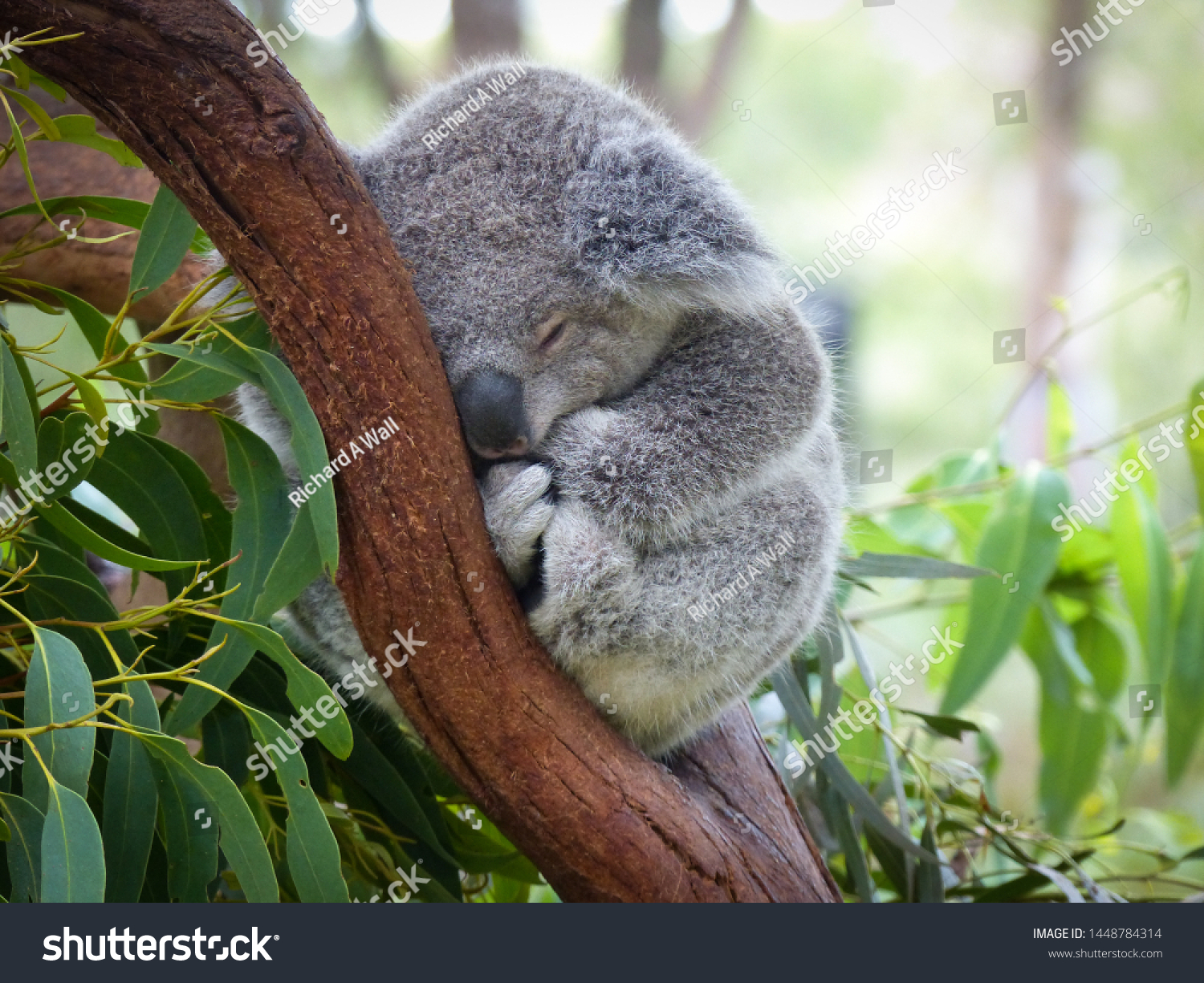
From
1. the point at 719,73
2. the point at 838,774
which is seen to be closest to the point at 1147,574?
the point at 838,774

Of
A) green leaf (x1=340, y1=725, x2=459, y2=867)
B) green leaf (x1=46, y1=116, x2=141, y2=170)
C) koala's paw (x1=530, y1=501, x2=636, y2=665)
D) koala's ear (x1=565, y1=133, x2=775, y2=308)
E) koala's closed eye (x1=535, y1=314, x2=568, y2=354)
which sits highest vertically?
green leaf (x1=46, y1=116, x2=141, y2=170)

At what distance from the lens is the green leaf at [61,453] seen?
140cm

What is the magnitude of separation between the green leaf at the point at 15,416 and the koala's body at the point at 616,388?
0.44 m

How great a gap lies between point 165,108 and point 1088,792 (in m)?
3.12

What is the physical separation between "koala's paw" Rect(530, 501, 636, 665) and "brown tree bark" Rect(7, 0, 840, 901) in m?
0.05

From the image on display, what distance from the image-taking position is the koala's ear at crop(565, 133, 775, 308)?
147 cm

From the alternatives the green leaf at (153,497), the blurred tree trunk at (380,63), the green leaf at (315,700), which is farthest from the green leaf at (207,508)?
the blurred tree trunk at (380,63)

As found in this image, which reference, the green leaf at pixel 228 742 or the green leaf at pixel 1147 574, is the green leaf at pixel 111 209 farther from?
the green leaf at pixel 1147 574

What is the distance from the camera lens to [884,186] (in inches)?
269

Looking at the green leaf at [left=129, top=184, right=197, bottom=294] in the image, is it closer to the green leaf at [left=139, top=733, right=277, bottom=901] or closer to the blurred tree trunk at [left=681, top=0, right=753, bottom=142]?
the green leaf at [left=139, top=733, right=277, bottom=901]

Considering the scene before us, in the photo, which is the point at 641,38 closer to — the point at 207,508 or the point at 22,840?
the point at 207,508

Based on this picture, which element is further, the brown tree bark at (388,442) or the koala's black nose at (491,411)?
the koala's black nose at (491,411)

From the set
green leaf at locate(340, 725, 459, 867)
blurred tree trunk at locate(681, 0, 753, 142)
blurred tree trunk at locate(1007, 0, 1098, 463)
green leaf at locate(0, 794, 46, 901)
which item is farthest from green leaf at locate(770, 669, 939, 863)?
blurred tree trunk at locate(1007, 0, 1098, 463)

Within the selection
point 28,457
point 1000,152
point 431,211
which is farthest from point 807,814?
point 1000,152
